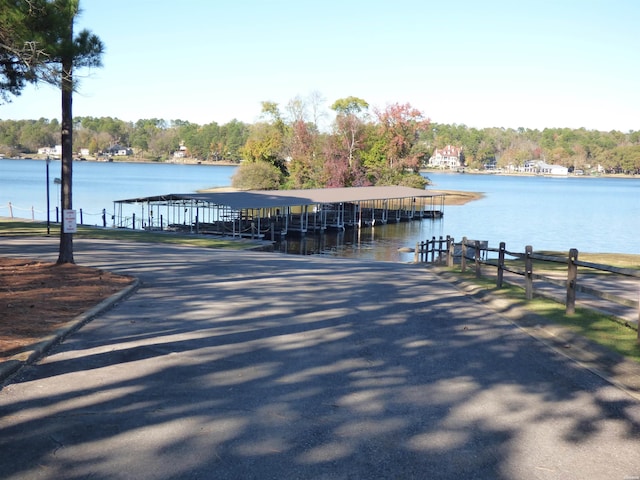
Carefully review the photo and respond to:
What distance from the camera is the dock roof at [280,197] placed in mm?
44438

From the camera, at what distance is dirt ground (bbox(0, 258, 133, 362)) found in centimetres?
900

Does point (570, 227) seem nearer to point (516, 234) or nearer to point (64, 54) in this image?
point (516, 234)

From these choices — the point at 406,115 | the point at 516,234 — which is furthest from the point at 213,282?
the point at 406,115

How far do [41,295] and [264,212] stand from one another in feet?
158

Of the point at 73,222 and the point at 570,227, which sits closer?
the point at 73,222

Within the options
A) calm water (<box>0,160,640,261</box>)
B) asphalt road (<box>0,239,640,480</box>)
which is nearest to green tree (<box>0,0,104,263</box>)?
asphalt road (<box>0,239,640,480</box>)

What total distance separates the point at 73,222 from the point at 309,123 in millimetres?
94757

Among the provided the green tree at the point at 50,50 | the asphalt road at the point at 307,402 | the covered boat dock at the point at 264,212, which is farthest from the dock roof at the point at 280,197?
the asphalt road at the point at 307,402

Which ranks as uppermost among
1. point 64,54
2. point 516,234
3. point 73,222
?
point 64,54

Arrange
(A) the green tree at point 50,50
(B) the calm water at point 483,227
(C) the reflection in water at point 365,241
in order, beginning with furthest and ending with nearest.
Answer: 1. (B) the calm water at point 483,227
2. (C) the reflection in water at point 365,241
3. (A) the green tree at point 50,50

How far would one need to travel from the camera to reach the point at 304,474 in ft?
16.8

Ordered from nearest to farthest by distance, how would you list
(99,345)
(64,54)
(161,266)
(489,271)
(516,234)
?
1. (99,345)
2. (64,54)
3. (161,266)
4. (489,271)
5. (516,234)

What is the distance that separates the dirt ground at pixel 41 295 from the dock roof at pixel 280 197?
27.5 m

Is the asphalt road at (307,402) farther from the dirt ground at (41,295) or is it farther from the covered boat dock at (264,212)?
the covered boat dock at (264,212)
